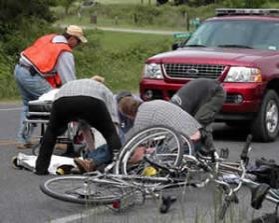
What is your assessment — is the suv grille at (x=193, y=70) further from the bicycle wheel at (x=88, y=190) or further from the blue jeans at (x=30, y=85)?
the bicycle wheel at (x=88, y=190)

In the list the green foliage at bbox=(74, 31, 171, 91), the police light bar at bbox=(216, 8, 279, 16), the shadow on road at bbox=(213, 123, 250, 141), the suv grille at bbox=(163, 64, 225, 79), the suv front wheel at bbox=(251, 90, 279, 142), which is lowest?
the green foliage at bbox=(74, 31, 171, 91)

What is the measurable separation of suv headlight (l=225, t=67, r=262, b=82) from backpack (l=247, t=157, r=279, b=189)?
4.00 meters

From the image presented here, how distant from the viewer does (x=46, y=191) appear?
809 centimetres

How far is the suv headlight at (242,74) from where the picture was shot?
1229 centimetres

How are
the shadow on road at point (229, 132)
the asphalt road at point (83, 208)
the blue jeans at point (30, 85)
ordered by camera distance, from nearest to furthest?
the asphalt road at point (83, 208) → the blue jeans at point (30, 85) → the shadow on road at point (229, 132)

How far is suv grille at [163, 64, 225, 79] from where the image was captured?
12.4 metres

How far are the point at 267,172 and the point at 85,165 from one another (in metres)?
1.98

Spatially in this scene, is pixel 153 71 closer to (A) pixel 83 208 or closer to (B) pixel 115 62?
(A) pixel 83 208

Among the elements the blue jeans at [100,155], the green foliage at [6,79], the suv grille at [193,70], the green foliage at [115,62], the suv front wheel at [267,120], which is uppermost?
the blue jeans at [100,155]

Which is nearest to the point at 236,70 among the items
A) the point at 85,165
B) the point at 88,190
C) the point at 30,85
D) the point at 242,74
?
the point at 242,74

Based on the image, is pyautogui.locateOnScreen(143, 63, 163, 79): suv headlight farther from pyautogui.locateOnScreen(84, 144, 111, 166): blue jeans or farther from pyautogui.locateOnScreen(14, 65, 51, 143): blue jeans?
pyautogui.locateOnScreen(84, 144, 111, 166): blue jeans

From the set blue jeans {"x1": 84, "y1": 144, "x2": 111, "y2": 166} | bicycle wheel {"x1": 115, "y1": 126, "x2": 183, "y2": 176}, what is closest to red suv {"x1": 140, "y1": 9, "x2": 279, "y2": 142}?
blue jeans {"x1": 84, "y1": 144, "x2": 111, "y2": 166}

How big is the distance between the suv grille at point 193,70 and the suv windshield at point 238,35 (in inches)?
41.9

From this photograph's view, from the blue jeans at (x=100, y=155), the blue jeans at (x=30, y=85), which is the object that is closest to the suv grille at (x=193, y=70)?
the blue jeans at (x=30, y=85)
